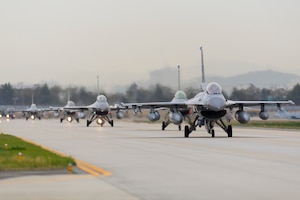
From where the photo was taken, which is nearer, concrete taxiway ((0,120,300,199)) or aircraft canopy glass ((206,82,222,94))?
concrete taxiway ((0,120,300,199))

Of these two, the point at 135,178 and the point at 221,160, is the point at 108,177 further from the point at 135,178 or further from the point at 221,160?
the point at 221,160

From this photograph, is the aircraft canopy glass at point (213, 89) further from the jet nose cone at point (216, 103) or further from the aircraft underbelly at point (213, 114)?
the aircraft underbelly at point (213, 114)

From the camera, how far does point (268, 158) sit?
2339 cm

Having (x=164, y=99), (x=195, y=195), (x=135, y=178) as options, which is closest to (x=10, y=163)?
(x=135, y=178)

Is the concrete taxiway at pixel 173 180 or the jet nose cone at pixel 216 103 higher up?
the jet nose cone at pixel 216 103

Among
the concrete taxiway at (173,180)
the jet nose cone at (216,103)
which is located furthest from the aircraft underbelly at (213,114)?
the concrete taxiway at (173,180)

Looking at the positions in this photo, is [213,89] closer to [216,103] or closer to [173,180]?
[216,103]

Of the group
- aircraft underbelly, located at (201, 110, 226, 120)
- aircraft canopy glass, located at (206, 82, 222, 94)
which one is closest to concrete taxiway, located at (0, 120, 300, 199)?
aircraft canopy glass, located at (206, 82, 222, 94)

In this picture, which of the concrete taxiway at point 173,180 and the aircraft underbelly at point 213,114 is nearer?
the concrete taxiway at point 173,180

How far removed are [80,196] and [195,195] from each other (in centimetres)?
229

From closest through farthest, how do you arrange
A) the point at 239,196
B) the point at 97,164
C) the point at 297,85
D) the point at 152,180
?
1. the point at 239,196
2. the point at 152,180
3. the point at 97,164
4. the point at 297,85

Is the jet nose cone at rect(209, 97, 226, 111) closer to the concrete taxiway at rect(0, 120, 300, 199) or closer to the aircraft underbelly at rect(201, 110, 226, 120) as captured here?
the aircraft underbelly at rect(201, 110, 226, 120)

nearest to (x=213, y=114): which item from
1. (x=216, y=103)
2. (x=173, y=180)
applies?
(x=216, y=103)

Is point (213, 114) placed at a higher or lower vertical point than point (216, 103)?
lower
